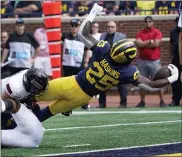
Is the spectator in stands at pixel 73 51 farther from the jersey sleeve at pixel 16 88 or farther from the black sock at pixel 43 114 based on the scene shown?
the jersey sleeve at pixel 16 88

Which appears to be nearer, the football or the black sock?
the football

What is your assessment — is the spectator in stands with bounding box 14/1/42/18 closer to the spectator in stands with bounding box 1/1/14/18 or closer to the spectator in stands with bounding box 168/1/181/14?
the spectator in stands with bounding box 1/1/14/18

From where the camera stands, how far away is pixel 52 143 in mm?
9133

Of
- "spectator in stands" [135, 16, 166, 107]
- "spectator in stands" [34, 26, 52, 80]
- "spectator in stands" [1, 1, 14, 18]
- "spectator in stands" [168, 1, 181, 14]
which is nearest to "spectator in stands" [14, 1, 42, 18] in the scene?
"spectator in stands" [1, 1, 14, 18]

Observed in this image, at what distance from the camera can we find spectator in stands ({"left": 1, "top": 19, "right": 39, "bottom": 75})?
15820 mm

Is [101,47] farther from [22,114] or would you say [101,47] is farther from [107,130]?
[107,130]

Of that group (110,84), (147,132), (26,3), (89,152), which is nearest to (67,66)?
(26,3)

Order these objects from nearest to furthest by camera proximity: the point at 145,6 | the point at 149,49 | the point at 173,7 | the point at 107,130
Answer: the point at 107,130
the point at 149,49
the point at 173,7
the point at 145,6

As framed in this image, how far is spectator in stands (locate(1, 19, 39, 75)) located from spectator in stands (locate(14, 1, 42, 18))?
271cm

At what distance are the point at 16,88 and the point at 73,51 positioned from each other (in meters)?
7.35

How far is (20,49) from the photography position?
15867mm

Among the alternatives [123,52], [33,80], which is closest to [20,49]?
[123,52]

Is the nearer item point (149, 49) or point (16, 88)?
point (16, 88)

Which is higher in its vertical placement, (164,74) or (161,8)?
(164,74)
